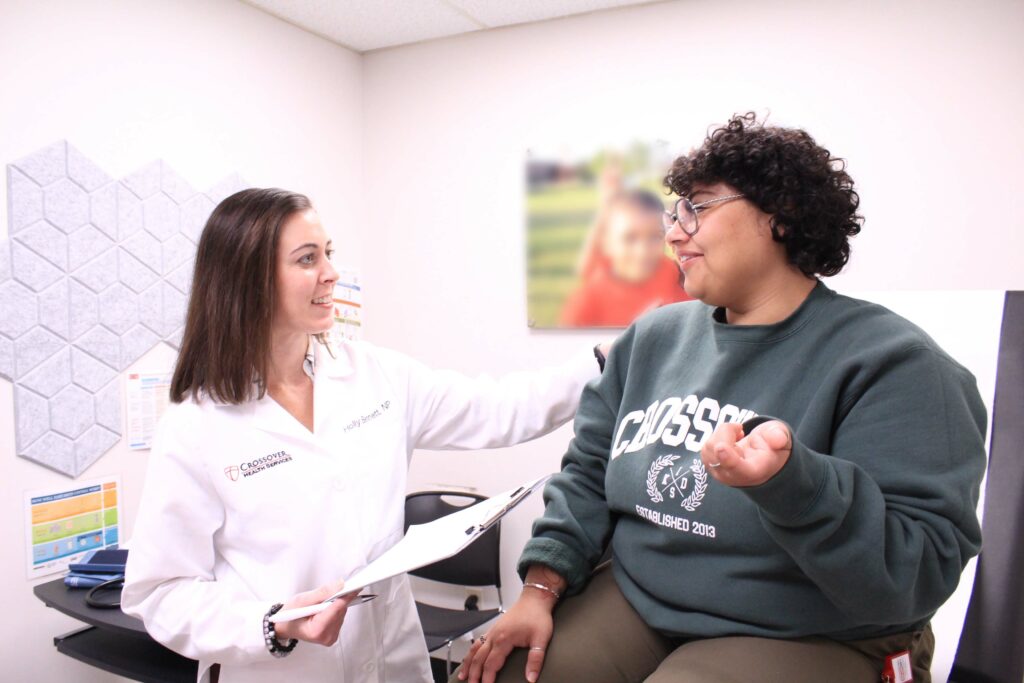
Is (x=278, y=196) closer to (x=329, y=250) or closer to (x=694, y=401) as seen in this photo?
(x=329, y=250)

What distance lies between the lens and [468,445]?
177 cm

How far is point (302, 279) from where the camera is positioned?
1456 millimetres

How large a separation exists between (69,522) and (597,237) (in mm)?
2006

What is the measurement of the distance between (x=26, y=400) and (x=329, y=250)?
1.14m

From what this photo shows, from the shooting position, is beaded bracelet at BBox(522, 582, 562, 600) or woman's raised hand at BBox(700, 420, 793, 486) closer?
woman's raised hand at BBox(700, 420, 793, 486)

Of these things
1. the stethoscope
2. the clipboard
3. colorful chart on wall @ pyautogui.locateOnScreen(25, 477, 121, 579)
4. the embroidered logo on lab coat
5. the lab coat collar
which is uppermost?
the lab coat collar

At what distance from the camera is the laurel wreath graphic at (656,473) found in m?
1.15

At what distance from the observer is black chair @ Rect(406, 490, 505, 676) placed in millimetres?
2645

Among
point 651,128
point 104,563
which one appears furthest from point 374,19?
point 104,563

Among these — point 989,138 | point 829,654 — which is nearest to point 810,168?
point 829,654

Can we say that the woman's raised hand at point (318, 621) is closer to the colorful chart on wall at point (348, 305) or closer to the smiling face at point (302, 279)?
the smiling face at point (302, 279)

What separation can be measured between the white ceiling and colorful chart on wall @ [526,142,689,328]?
0.52m

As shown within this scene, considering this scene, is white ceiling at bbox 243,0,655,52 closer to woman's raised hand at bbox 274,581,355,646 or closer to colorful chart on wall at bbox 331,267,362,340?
colorful chart on wall at bbox 331,267,362,340

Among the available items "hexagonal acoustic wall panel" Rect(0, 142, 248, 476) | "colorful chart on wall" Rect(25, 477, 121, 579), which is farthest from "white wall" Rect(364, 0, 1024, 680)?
"colorful chart on wall" Rect(25, 477, 121, 579)
